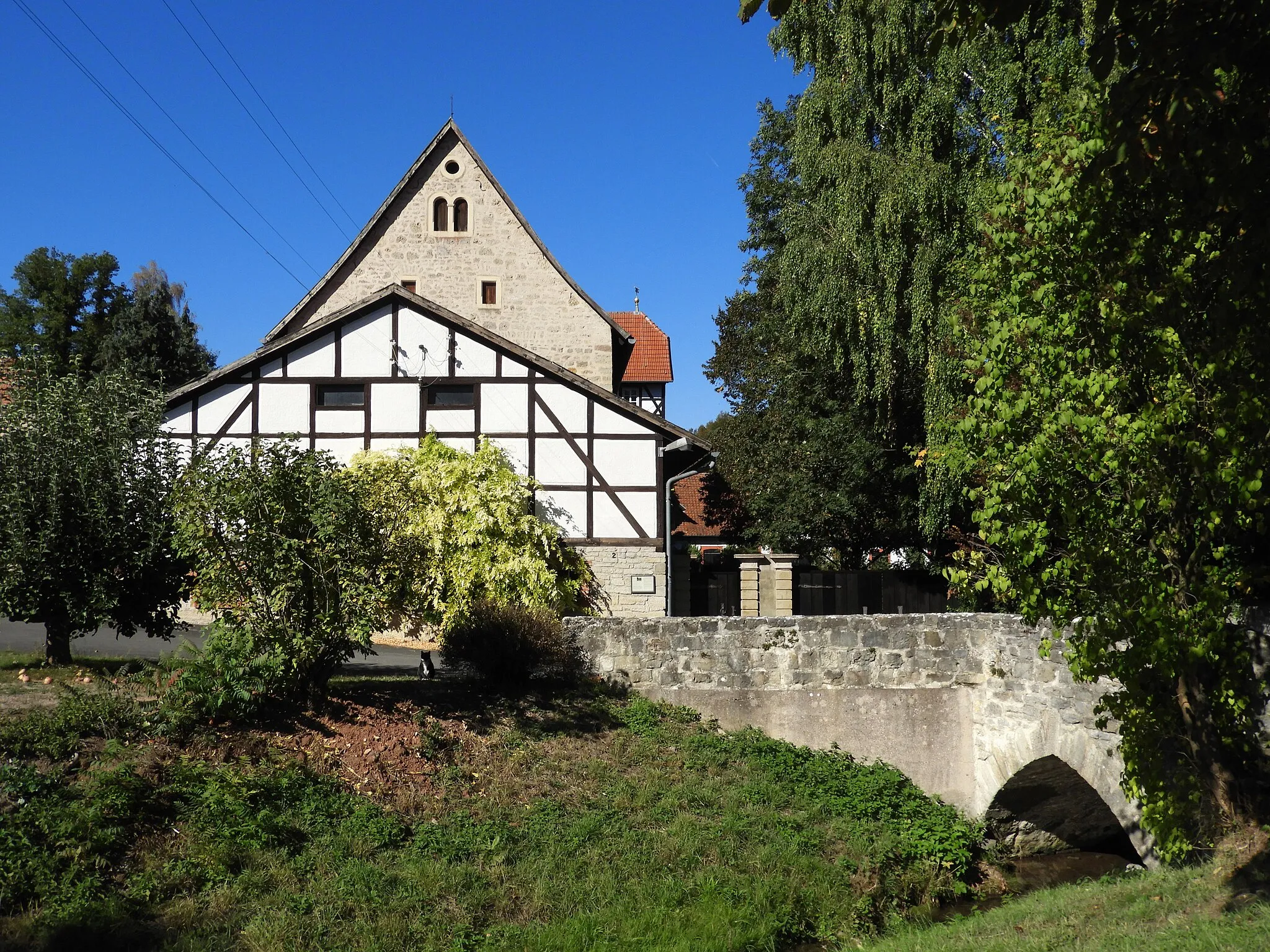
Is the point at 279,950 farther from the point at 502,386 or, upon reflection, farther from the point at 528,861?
the point at 502,386

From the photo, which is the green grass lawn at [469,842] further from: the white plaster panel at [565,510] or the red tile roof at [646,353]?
the red tile roof at [646,353]

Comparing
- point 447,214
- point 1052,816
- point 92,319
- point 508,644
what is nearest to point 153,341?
point 92,319

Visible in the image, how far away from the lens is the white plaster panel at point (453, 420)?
1811cm

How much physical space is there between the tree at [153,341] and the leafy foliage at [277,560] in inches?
829

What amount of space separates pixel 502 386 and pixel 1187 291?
498 inches

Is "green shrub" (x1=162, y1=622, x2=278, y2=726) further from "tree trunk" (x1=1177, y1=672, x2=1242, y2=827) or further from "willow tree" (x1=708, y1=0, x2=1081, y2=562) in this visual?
"willow tree" (x1=708, y1=0, x2=1081, y2=562)

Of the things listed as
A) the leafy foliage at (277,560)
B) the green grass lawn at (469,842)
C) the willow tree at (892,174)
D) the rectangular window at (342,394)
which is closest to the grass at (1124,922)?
the green grass lawn at (469,842)

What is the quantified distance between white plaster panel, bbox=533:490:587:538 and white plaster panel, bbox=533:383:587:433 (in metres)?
1.13

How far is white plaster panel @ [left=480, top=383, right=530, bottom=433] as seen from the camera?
18188mm

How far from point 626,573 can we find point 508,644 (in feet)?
20.4

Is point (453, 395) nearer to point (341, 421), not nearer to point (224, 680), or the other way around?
point (341, 421)

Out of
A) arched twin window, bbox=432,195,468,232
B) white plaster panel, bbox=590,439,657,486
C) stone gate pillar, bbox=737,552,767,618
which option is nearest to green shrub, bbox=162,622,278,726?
white plaster panel, bbox=590,439,657,486

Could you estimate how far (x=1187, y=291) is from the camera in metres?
7.19

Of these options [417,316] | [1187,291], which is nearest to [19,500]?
[417,316]
